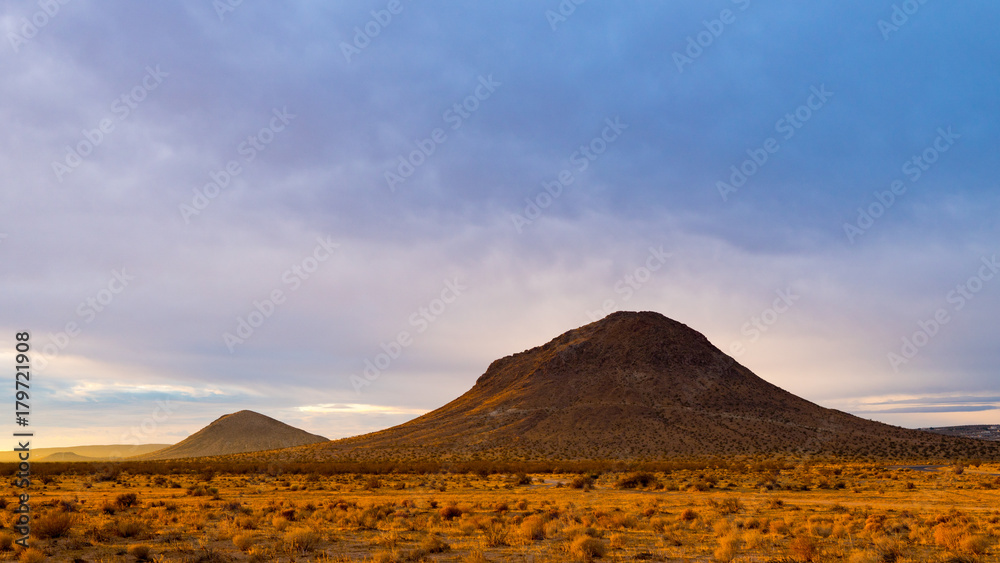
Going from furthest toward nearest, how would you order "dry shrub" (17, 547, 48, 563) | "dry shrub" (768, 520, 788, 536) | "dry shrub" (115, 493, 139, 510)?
"dry shrub" (115, 493, 139, 510) < "dry shrub" (768, 520, 788, 536) < "dry shrub" (17, 547, 48, 563)

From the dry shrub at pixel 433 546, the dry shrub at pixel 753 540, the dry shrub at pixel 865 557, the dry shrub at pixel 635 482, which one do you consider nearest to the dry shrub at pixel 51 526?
the dry shrub at pixel 433 546

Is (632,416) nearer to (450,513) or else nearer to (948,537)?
(450,513)

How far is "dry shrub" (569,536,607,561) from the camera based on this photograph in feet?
50.2

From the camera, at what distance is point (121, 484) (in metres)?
47.2

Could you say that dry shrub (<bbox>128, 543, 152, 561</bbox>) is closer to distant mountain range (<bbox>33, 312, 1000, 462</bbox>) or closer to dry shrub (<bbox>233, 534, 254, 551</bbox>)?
dry shrub (<bbox>233, 534, 254, 551</bbox>)

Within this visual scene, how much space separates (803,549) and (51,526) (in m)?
21.7

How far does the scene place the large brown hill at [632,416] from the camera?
91.7 metres

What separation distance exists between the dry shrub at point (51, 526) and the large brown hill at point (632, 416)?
66870 millimetres

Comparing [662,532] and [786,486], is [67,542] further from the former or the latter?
[786,486]

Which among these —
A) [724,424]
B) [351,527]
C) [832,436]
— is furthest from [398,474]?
[832,436]

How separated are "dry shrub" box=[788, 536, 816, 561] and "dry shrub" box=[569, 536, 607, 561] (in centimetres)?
473

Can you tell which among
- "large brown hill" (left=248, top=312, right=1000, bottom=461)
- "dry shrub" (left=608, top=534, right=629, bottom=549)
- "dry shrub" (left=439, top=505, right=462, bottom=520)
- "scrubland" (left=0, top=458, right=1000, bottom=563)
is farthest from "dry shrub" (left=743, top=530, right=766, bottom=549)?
"large brown hill" (left=248, top=312, right=1000, bottom=461)

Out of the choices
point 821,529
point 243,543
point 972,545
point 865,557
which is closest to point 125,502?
point 243,543

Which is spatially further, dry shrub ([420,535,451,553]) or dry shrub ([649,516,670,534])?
dry shrub ([649,516,670,534])
